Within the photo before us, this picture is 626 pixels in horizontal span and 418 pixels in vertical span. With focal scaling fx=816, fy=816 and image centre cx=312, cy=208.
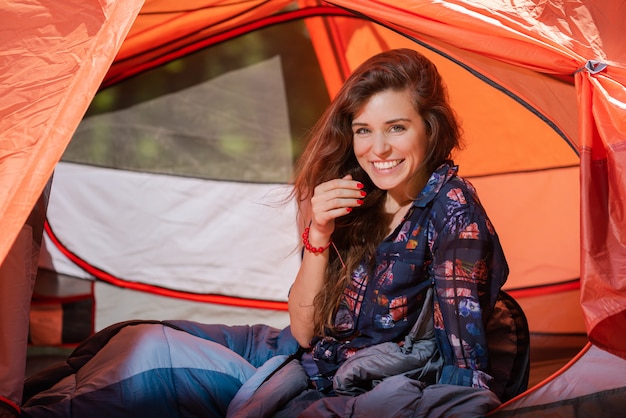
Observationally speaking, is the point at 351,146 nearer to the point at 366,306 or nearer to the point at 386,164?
the point at 386,164

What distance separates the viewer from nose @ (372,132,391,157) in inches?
59.9

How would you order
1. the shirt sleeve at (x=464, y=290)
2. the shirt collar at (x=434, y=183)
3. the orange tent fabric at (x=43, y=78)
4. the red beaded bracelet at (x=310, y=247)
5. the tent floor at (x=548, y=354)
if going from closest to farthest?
the orange tent fabric at (x=43, y=78), the shirt sleeve at (x=464, y=290), the shirt collar at (x=434, y=183), the red beaded bracelet at (x=310, y=247), the tent floor at (x=548, y=354)

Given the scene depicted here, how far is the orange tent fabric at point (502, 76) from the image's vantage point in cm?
131

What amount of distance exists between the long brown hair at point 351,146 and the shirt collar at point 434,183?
5cm

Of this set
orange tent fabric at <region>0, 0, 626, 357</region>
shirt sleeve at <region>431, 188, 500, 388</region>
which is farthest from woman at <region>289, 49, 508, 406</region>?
orange tent fabric at <region>0, 0, 626, 357</region>

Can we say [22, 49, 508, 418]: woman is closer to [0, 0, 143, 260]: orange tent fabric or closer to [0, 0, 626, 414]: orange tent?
[0, 0, 626, 414]: orange tent

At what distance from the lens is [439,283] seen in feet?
4.70

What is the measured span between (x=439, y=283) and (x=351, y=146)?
0.38 m

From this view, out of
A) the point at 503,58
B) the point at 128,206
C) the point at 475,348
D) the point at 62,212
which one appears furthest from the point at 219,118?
the point at 475,348

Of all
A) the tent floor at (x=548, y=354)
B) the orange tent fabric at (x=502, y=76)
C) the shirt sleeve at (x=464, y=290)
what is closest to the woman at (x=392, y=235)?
the shirt sleeve at (x=464, y=290)

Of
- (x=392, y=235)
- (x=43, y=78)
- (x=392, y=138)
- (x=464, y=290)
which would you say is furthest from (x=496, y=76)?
(x=43, y=78)

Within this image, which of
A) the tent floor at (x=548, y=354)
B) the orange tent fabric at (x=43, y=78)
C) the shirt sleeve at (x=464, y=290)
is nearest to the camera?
the orange tent fabric at (x=43, y=78)

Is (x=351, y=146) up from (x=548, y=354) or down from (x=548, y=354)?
Answer: up

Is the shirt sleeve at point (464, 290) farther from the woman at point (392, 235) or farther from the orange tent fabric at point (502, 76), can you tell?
the orange tent fabric at point (502, 76)
